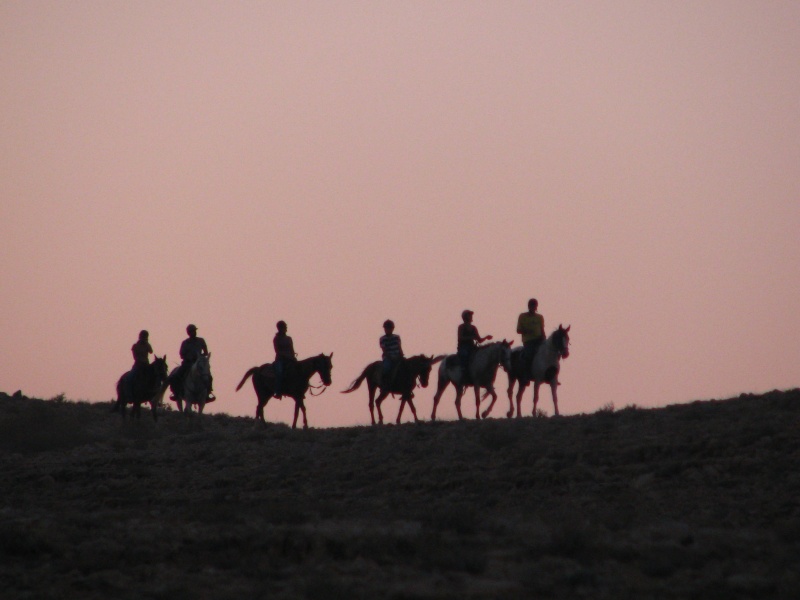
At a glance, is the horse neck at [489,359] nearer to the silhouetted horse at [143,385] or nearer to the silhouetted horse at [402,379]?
the silhouetted horse at [402,379]

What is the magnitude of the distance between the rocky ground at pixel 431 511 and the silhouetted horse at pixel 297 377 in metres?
2.61

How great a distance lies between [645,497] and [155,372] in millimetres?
17306

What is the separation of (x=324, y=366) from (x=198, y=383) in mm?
5733

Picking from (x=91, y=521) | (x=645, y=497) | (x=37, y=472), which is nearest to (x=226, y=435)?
(x=37, y=472)

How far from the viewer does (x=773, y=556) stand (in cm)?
1282

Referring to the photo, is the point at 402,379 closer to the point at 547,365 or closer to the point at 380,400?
the point at 380,400

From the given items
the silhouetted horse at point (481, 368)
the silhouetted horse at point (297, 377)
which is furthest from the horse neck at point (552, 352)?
the silhouetted horse at point (297, 377)

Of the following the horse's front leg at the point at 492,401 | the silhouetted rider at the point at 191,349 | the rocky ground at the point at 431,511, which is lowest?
the rocky ground at the point at 431,511

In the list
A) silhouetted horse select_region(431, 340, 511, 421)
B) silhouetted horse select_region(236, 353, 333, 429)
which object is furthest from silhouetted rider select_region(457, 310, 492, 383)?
silhouetted horse select_region(236, 353, 333, 429)

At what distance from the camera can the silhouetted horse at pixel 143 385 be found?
31.2 m

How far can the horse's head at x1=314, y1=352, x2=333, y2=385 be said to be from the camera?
28297 mm

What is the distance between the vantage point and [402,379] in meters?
28.0

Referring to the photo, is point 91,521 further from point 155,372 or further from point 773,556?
point 155,372

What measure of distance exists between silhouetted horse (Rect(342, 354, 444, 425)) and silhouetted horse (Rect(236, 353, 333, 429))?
95 centimetres
